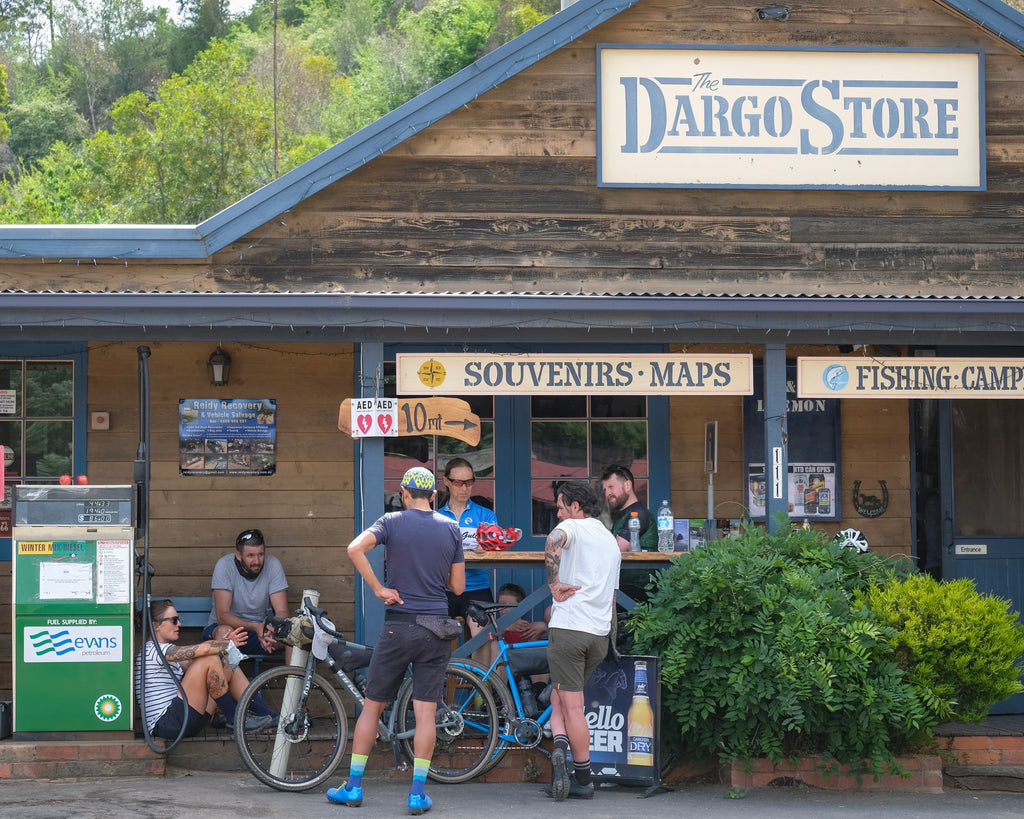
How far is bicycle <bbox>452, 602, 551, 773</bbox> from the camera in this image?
279 inches

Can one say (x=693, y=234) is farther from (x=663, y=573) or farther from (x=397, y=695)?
(x=397, y=695)

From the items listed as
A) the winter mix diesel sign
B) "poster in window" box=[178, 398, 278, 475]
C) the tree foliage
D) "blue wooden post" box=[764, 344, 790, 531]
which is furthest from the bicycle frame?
the tree foliage

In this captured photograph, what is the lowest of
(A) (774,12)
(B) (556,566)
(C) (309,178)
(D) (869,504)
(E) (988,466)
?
(B) (556,566)

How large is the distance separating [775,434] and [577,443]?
1.77 m

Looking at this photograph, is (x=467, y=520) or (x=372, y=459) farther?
(x=467, y=520)

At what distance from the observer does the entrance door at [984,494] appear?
9.07m

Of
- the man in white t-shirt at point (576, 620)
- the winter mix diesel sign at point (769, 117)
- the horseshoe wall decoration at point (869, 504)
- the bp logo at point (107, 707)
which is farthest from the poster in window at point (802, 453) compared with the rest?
the bp logo at point (107, 707)

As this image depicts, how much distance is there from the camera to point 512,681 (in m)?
7.22

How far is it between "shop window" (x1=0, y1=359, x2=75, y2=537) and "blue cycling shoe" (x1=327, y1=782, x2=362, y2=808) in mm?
3473

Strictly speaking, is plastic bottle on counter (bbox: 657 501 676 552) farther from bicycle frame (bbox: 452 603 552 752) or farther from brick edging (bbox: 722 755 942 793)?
brick edging (bbox: 722 755 942 793)

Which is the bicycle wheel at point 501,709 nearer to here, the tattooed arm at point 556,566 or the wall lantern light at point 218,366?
the tattooed arm at point 556,566

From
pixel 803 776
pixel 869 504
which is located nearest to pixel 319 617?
pixel 803 776

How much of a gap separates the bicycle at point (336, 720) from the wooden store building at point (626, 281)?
1518 mm

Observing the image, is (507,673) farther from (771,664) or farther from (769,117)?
(769,117)
